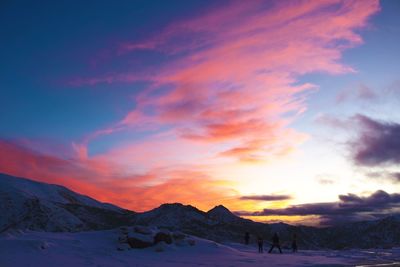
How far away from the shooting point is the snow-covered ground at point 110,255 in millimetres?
28375

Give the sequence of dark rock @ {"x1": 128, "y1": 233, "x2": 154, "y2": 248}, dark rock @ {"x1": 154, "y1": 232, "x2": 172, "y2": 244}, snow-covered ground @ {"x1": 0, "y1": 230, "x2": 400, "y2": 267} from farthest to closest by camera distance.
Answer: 1. dark rock @ {"x1": 154, "y1": 232, "x2": 172, "y2": 244}
2. dark rock @ {"x1": 128, "y1": 233, "x2": 154, "y2": 248}
3. snow-covered ground @ {"x1": 0, "y1": 230, "x2": 400, "y2": 267}

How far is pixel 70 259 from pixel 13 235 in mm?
9558

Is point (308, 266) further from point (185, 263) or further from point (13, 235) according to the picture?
point (13, 235)

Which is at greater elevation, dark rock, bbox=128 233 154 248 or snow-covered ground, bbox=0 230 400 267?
dark rock, bbox=128 233 154 248

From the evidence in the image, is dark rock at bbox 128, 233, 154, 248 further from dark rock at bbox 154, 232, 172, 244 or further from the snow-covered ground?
the snow-covered ground

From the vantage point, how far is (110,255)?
113ft

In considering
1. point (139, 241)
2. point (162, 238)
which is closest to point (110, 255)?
point (139, 241)

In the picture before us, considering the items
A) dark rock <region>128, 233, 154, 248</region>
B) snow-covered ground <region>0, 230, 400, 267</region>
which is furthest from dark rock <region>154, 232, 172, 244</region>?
snow-covered ground <region>0, 230, 400, 267</region>

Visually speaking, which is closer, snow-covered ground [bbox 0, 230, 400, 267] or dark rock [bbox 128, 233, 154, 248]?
snow-covered ground [bbox 0, 230, 400, 267]

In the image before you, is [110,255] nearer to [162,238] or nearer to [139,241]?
[139,241]

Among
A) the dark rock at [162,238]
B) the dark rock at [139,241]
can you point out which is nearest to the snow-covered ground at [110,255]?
the dark rock at [139,241]

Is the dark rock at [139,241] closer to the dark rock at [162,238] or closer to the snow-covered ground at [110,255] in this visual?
the dark rock at [162,238]

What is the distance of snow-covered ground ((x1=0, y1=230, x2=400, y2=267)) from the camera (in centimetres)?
2838

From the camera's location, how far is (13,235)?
3609 cm
